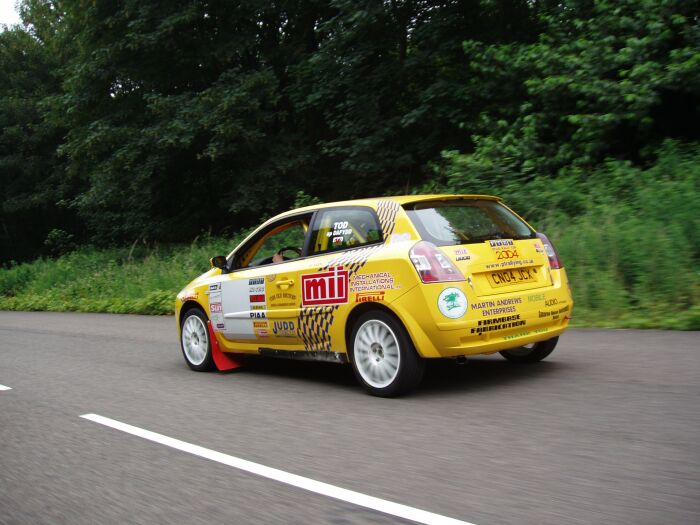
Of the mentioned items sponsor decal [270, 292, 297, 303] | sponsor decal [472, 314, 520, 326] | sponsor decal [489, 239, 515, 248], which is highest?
sponsor decal [489, 239, 515, 248]

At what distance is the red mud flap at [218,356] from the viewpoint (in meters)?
7.82

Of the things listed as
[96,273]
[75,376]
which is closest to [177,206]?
[96,273]

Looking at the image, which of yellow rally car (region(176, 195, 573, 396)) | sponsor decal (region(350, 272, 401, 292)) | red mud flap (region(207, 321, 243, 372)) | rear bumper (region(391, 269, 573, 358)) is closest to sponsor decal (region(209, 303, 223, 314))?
red mud flap (region(207, 321, 243, 372))

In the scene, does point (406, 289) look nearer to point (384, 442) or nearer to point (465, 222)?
point (465, 222)

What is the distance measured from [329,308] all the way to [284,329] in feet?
2.51

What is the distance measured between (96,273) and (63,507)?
1954 centimetres

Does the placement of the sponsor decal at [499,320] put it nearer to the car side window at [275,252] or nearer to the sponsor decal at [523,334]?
the sponsor decal at [523,334]

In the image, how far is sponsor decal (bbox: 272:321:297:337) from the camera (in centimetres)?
663

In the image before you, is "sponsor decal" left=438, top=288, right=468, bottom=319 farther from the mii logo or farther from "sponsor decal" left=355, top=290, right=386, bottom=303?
the mii logo

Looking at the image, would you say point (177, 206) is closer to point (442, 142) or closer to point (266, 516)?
point (442, 142)

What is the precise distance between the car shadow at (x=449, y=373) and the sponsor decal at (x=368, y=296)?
2.74ft

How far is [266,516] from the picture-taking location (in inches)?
136

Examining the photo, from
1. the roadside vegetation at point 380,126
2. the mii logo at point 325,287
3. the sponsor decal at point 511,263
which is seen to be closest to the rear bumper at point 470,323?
the sponsor decal at point 511,263

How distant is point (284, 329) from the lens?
675 centimetres
